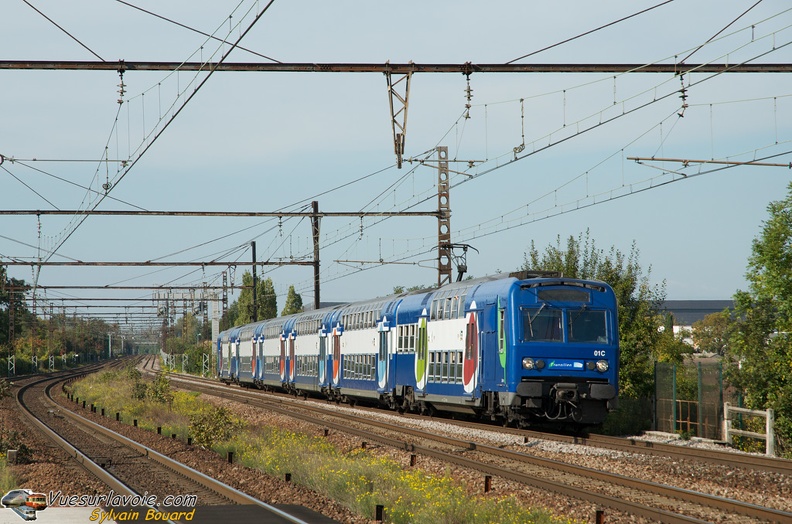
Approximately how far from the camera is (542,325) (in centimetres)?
2291

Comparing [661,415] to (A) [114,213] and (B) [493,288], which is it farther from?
(A) [114,213]

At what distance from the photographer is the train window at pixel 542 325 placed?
74.8ft

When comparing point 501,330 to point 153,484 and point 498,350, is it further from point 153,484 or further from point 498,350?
point 153,484

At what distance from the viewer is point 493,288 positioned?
24406 mm

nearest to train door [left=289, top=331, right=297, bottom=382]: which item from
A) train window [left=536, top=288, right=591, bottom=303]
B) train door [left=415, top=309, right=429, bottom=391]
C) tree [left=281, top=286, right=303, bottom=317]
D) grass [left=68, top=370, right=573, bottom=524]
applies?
grass [left=68, top=370, right=573, bottom=524]

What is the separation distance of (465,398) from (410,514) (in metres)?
13.3

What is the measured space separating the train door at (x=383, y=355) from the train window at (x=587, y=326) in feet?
38.3

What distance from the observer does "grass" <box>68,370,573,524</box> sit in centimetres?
1270

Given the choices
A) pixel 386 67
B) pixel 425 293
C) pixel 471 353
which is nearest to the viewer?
pixel 386 67

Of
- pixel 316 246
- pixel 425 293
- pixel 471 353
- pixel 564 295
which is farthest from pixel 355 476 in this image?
pixel 316 246

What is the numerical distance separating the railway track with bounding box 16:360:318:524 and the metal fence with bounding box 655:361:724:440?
42.6 ft

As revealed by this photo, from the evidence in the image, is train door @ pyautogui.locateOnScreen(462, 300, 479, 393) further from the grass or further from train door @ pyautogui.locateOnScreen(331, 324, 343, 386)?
train door @ pyautogui.locateOnScreen(331, 324, 343, 386)

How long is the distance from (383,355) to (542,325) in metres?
12.2

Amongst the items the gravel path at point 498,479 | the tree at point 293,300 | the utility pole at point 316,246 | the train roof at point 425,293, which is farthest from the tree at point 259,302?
the gravel path at point 498,479
